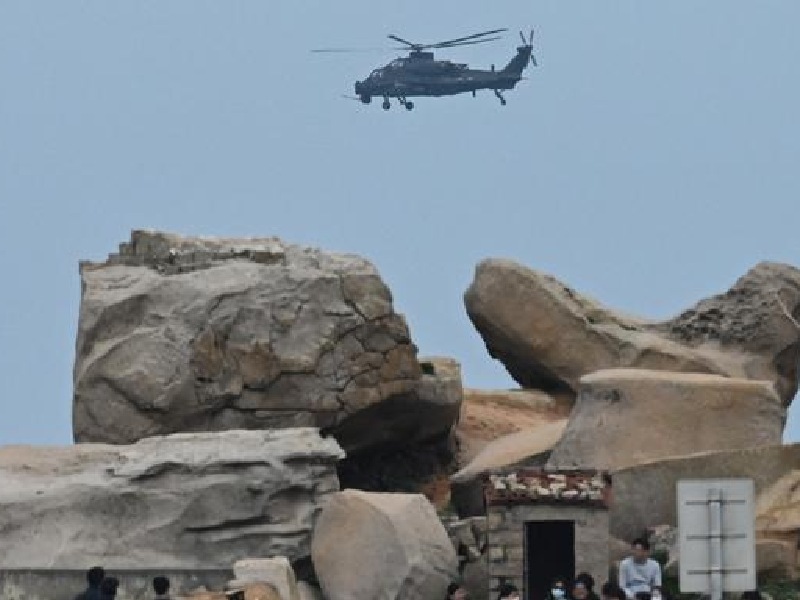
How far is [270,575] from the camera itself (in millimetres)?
30734

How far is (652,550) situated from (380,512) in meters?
2.76

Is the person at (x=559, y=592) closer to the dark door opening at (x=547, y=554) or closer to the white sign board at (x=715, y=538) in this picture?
the dark door opening at (x=547, y=554)

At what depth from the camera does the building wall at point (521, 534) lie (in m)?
31.2

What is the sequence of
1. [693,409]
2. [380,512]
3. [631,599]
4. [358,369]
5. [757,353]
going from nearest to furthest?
[631,599] → [380,512] → [693,409] → [358,369] → [757,353]

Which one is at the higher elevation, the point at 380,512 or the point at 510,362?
the point at 510,362

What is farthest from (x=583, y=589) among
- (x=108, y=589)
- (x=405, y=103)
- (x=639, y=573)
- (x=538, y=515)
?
(x=405, y=103)

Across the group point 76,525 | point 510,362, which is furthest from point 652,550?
point 510,362

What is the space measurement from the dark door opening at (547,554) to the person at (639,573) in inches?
131

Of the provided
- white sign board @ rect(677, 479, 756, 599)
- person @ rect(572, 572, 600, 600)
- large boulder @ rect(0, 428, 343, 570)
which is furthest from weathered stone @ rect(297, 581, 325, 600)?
white sign board @ rect(677, 479, 756, 599)

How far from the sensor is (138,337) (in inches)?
1416

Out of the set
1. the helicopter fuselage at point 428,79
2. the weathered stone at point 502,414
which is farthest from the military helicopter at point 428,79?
the weathered stone at point 502,414

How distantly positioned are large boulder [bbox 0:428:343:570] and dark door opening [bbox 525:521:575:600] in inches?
85.1

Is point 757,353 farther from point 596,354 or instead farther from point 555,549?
point 555,549

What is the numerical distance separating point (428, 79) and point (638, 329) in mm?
38435
